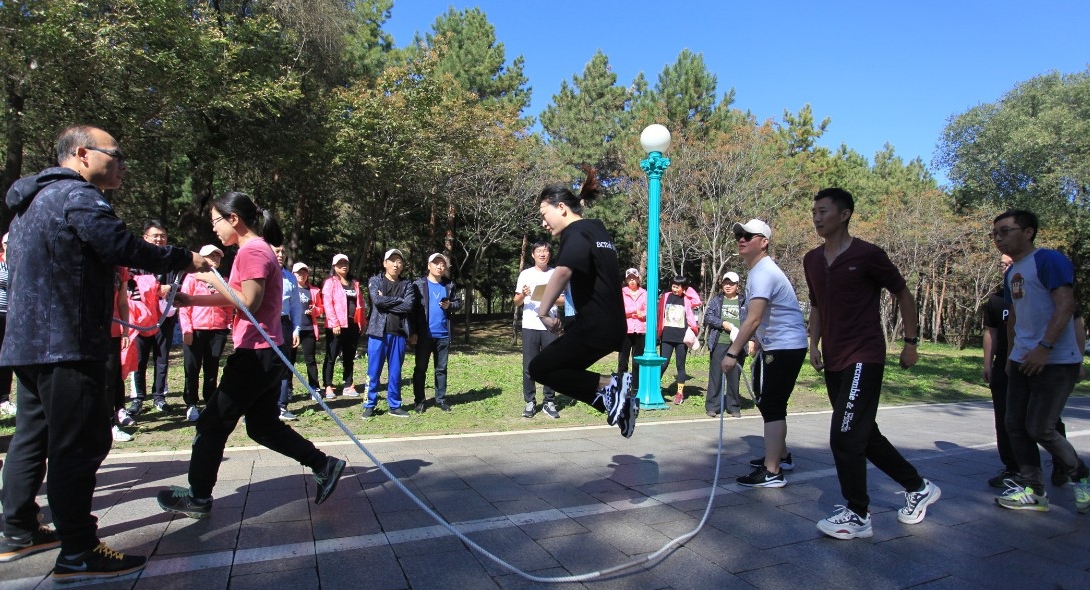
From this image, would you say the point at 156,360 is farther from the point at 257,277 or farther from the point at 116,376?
the point at 257,277

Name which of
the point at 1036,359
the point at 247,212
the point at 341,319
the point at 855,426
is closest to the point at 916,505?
the point at 855,426

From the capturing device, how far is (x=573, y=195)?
416cm

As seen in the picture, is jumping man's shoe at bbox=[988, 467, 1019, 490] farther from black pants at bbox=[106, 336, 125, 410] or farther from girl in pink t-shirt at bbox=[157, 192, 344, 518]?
black pants at bbox=[106, 336, 125, 410]

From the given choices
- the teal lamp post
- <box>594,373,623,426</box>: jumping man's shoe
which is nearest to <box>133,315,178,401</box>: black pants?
<box>594,373,623,426</box>: jumping man's shoe

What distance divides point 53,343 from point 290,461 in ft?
8.28

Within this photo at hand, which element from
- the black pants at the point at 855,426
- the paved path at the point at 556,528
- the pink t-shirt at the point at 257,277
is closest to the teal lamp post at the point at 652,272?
the paved path at the point at 556,528

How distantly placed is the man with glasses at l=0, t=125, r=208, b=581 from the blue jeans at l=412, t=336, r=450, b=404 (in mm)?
4913

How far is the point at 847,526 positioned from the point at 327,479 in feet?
10.0

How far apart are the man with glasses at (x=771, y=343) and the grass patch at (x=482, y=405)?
2.97 m

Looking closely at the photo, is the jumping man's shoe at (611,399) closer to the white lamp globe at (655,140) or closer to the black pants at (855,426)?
the black pants at (855,426)

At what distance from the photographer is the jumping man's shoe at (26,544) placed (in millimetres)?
3002

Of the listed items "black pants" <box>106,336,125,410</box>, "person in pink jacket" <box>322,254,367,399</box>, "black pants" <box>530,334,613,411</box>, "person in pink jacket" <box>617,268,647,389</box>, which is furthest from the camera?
"person in pink jacket" <box>617,268,647,389</box>

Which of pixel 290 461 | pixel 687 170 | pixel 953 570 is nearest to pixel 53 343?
pixel 290 461

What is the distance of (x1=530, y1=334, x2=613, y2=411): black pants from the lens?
12.9 feet
